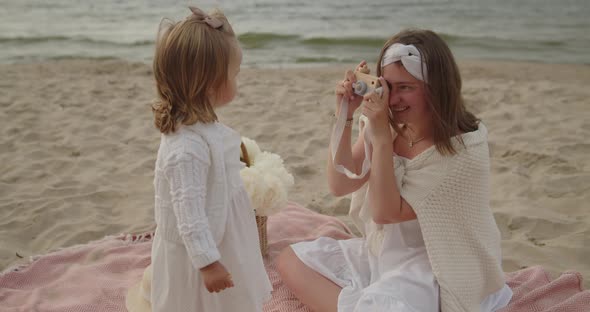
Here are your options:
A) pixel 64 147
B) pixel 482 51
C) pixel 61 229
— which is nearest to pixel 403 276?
pixel 61 229

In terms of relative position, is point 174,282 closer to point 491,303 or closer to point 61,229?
point 491,303

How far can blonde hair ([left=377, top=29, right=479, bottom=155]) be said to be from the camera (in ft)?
7.60

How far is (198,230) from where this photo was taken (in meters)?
1.94

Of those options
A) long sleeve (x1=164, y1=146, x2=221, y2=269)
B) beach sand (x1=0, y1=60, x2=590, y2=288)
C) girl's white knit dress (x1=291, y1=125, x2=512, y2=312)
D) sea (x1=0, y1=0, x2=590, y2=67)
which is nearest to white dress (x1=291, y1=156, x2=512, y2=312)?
girl's white knit dress (x1=291, y1=125, x2=512, y2=312)

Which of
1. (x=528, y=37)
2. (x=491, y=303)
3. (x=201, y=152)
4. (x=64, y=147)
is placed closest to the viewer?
(x=201, y=152)

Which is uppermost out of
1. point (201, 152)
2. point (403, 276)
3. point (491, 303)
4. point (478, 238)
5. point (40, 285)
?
point (201, 152)

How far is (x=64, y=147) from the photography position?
16.3ft

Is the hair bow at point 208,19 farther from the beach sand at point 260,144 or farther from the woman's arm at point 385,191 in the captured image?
the beach sand at point 260,144

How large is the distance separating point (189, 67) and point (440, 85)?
0.99 meters

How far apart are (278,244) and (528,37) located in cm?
864

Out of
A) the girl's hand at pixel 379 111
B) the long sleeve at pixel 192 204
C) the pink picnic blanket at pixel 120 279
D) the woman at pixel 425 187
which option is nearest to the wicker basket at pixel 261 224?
the pink picnic blanket at pixel 120 279

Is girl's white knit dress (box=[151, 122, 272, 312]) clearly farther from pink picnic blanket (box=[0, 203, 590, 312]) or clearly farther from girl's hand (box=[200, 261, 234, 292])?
pink picnic blanket (box=[0, 203, 590, 312])

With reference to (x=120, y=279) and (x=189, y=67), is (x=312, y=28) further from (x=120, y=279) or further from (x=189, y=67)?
(x=189, y=67)

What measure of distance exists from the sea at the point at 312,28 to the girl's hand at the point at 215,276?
7.12 m
